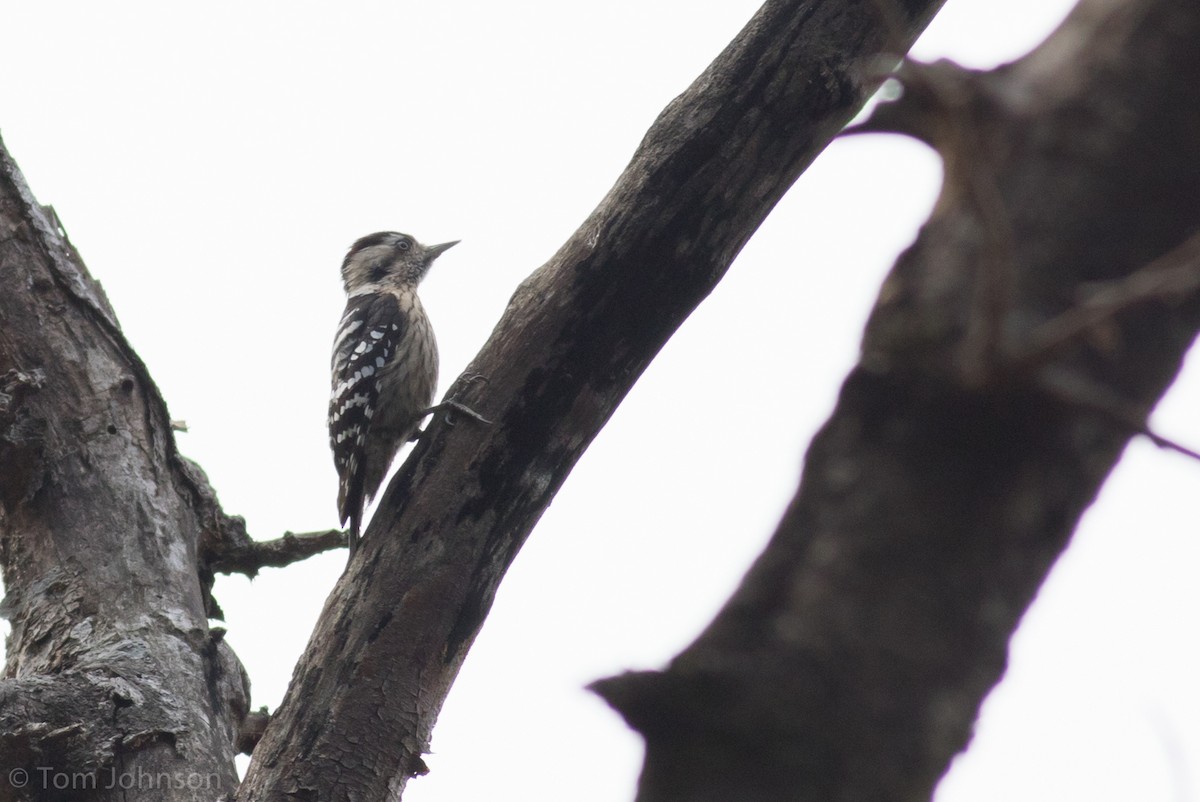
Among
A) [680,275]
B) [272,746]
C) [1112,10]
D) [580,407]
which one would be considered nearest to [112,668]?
[272,746]

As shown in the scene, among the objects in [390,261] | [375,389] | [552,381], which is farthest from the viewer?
[390,261]

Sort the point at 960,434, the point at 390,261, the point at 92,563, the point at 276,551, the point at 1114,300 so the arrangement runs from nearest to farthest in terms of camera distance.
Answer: the point at 1114,300 < the point at 960,434 < the point at 92,563 < the point at 276,551 < the point at 390,261

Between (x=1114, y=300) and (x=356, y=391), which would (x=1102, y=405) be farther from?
(x=356, y=391)

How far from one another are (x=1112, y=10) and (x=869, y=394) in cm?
53

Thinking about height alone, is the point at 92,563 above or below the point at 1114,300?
above

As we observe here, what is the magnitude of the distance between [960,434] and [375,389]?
17.1 feet

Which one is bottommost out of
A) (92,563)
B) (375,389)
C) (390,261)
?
(92,563)

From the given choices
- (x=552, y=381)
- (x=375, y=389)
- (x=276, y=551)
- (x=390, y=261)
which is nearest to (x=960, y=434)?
(x=552, y=381)

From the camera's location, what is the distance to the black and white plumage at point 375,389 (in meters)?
6.16

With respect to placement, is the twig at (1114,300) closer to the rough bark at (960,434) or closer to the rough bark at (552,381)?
the rough bark at (960,434)

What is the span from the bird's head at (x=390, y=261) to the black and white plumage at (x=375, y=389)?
2.40 feet

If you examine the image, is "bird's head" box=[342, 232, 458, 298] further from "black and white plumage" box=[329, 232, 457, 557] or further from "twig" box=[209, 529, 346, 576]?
"twig" box=[209, 529, 346, 576]

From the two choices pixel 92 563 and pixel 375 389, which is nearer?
pixel 92 563

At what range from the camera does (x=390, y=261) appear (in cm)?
794
